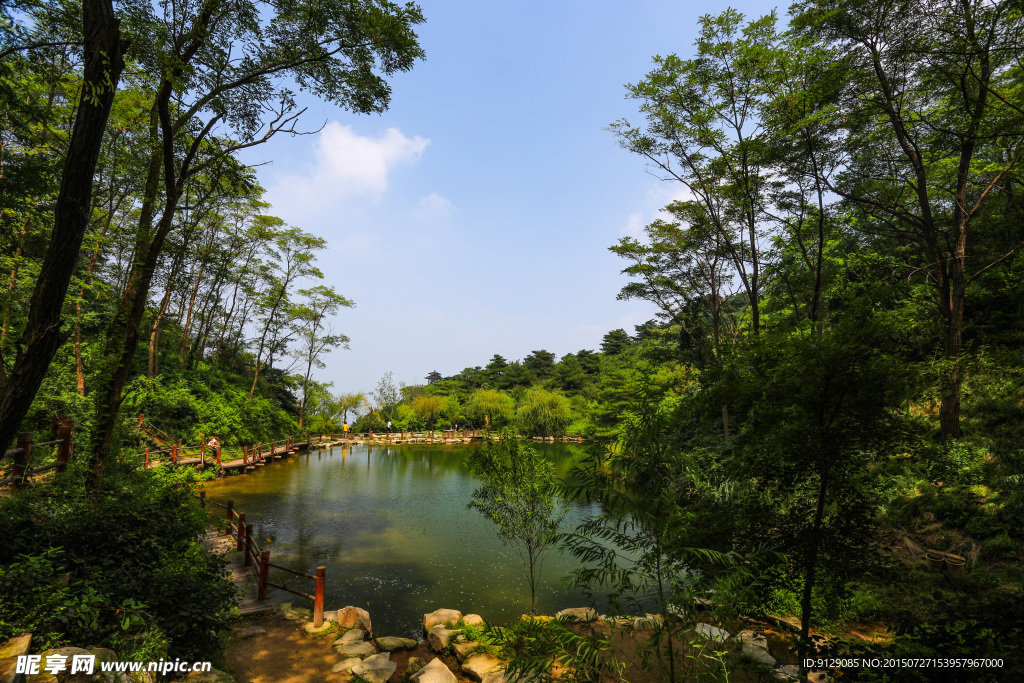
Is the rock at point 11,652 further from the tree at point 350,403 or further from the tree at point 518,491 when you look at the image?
the tree at point 350,403

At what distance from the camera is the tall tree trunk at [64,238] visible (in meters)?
3.06

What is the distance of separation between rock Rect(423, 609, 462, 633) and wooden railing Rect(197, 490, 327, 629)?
158 cm

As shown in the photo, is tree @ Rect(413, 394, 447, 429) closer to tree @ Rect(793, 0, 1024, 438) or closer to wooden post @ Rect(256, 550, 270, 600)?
wooden post @ Rect(256, 550, 270, 600)

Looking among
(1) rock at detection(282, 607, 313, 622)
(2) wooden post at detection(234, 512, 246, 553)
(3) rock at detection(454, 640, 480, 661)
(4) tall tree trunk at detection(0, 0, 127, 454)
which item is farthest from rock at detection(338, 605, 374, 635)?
(4) tall tree trunk at detection(0, 0, 127, 454)

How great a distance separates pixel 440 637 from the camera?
244 inches

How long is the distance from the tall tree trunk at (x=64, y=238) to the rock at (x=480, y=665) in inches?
209

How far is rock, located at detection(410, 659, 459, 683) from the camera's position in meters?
4.97

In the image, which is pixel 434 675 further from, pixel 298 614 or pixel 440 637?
pixel 298 614

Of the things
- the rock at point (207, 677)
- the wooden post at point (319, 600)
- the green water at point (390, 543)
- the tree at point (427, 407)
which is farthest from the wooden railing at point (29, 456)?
the tree at point (427, 407)

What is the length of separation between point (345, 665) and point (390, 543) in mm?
5730

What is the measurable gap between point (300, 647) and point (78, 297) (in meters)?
13.6

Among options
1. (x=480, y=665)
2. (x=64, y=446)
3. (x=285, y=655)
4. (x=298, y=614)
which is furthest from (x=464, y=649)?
(x=64, y=446)

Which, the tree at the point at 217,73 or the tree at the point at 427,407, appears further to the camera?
the tree at the point at 427,407

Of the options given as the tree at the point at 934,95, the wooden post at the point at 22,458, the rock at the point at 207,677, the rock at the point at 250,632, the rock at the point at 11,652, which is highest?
the tree at the point at 934,95
